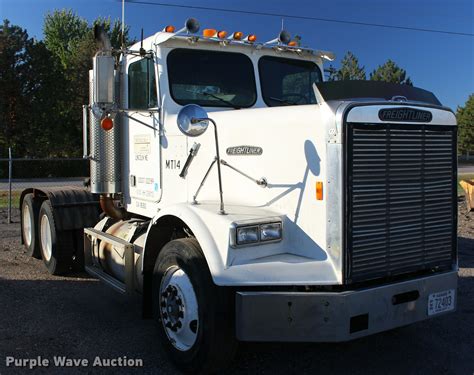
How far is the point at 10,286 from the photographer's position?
20.7ft

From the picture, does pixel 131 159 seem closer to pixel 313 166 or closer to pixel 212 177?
pixel 212 177

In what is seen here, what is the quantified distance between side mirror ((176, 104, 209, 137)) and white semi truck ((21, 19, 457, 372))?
11mm

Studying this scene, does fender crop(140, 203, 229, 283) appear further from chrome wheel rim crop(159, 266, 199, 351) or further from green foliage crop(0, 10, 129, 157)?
green foliage crop(0, 10, 129, 157)

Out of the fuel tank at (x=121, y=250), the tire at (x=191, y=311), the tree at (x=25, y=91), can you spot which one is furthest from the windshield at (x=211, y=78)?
the tree at (x=25, y=91)

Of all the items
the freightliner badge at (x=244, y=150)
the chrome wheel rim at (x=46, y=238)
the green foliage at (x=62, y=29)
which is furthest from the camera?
the green foliage at (x=62, y=29)

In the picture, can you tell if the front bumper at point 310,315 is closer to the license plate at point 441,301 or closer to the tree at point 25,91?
the license plate at point 441,301

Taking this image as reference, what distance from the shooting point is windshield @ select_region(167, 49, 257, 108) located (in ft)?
15.9

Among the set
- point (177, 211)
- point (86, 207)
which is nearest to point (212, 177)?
point (177, 211)

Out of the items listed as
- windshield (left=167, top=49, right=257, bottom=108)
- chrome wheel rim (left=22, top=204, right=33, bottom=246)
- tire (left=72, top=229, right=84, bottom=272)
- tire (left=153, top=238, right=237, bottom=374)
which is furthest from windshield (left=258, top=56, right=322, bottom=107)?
chrome wheel rim (left=22, top=204, right=33, bottom=246)

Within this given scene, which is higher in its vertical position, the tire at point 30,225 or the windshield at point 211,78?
the windshield at point 211,78

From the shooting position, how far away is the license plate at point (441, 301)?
148 inches

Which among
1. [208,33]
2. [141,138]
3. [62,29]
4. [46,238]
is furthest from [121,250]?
[62,29]

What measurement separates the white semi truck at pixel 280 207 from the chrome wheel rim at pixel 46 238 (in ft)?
8.08

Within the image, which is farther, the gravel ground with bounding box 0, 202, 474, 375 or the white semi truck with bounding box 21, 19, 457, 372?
the gravel ground with bounding box 0, 202, 474, 375
